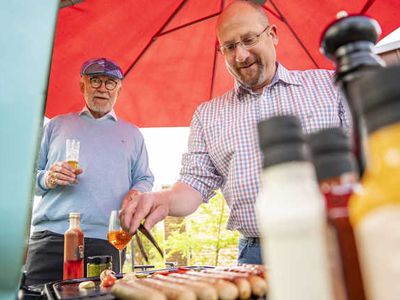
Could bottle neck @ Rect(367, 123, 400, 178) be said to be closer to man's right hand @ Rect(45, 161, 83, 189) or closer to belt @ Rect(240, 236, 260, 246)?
belt @ Rect(240, 236, 260, 246)

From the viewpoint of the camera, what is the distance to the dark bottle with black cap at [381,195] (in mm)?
→ 319

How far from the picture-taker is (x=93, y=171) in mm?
2984

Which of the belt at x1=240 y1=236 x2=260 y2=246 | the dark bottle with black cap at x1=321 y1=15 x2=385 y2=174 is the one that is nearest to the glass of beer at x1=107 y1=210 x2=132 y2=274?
the belt at x1=240 y1=236 x2=260 y2=246

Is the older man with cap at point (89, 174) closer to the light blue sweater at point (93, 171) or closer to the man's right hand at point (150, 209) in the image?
the light blue sweater at point (93, 171)

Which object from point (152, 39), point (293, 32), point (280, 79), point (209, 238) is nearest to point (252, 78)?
point (280, 79)

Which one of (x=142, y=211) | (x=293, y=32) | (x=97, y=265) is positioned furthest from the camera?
(x=293, y=32)

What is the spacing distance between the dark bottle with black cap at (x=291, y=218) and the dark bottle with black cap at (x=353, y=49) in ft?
0.39

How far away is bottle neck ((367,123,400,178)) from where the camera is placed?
326 millimetres

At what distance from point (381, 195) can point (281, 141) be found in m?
0.10

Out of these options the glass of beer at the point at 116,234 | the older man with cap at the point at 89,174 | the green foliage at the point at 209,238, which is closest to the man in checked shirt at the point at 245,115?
the glass of beer at the point at 116,234

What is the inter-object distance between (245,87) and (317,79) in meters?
0.48

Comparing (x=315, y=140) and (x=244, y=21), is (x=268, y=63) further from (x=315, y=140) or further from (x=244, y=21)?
(x=315, y=140)

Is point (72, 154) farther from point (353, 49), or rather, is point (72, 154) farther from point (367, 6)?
point (367, 6)

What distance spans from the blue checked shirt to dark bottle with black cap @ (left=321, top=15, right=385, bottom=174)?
1.73m
